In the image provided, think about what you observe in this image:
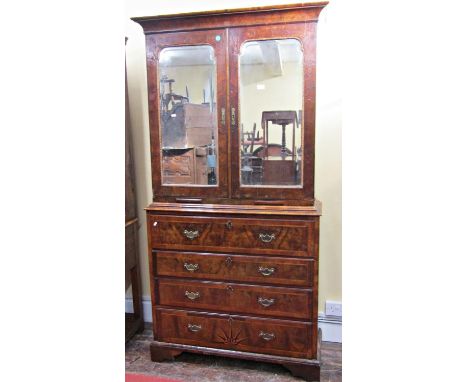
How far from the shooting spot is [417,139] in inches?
11.7

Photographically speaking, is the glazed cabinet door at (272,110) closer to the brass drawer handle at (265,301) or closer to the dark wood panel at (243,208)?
the dark wood panel at (243,208)

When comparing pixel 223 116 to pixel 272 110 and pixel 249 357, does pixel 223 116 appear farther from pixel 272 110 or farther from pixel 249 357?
pixel 249 357

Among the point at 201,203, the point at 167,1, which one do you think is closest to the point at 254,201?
the point at 201,203

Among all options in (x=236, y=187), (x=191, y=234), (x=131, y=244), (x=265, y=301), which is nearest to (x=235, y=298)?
(x=265, y=301)

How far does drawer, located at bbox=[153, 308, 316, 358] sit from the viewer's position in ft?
4.95

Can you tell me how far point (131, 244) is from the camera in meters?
1.99

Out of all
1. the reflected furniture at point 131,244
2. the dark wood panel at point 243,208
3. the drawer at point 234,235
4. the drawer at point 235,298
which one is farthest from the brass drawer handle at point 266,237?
the reflected furniture at point 131,244

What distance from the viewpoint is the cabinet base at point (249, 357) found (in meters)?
1.52

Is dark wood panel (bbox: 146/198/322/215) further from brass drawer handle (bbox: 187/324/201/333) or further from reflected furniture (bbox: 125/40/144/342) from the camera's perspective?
brass drawer handle (bbox: 187/324/201/333)

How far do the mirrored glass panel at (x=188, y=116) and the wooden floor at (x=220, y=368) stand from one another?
1.06m

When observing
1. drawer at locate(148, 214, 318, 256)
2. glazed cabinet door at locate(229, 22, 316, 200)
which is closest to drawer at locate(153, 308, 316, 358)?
drawer at locate(148, 214, 318, 256)
